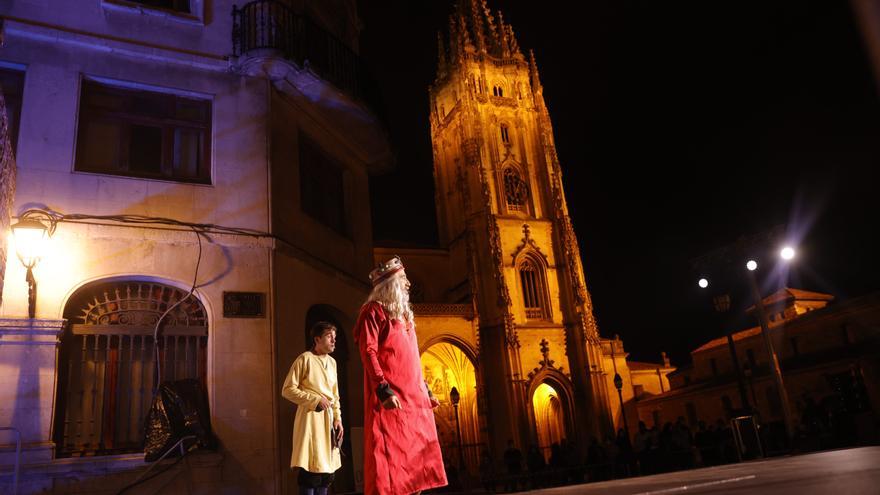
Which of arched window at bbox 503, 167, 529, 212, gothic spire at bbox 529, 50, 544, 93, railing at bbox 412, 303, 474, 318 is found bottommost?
railing at bbox 412, 303, 474, 318

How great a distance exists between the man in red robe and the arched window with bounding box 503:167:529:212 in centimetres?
3596

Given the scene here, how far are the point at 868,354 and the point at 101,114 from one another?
3188 centimetres

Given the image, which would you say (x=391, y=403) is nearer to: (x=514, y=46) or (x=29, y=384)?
(x=29, y=384)

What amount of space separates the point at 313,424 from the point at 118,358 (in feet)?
12.4

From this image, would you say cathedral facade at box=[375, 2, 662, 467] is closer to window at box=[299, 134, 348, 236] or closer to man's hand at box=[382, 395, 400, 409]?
window at box=[299, 134, 348, 236]

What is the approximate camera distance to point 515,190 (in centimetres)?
4156

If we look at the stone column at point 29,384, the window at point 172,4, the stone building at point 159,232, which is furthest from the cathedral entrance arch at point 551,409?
the stone column at point 29,384

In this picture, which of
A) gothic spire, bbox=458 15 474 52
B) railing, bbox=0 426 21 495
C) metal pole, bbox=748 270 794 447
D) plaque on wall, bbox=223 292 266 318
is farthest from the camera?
gothic spire, bbox=458 15 474 52

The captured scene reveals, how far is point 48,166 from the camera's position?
8141 millimetres

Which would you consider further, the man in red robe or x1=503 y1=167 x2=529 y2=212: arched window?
x1=503 y1=167 x2=529 y2=212: arched window

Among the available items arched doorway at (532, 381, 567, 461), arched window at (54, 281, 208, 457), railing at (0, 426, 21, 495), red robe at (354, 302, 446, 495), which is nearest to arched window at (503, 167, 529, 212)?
arched doorway at (532, 381, 567, 461)

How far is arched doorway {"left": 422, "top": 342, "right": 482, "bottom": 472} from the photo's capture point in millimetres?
35938

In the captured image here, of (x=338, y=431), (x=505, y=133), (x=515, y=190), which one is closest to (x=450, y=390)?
(x=515, y=190)

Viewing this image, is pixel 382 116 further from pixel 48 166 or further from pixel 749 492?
pixel 749 492
